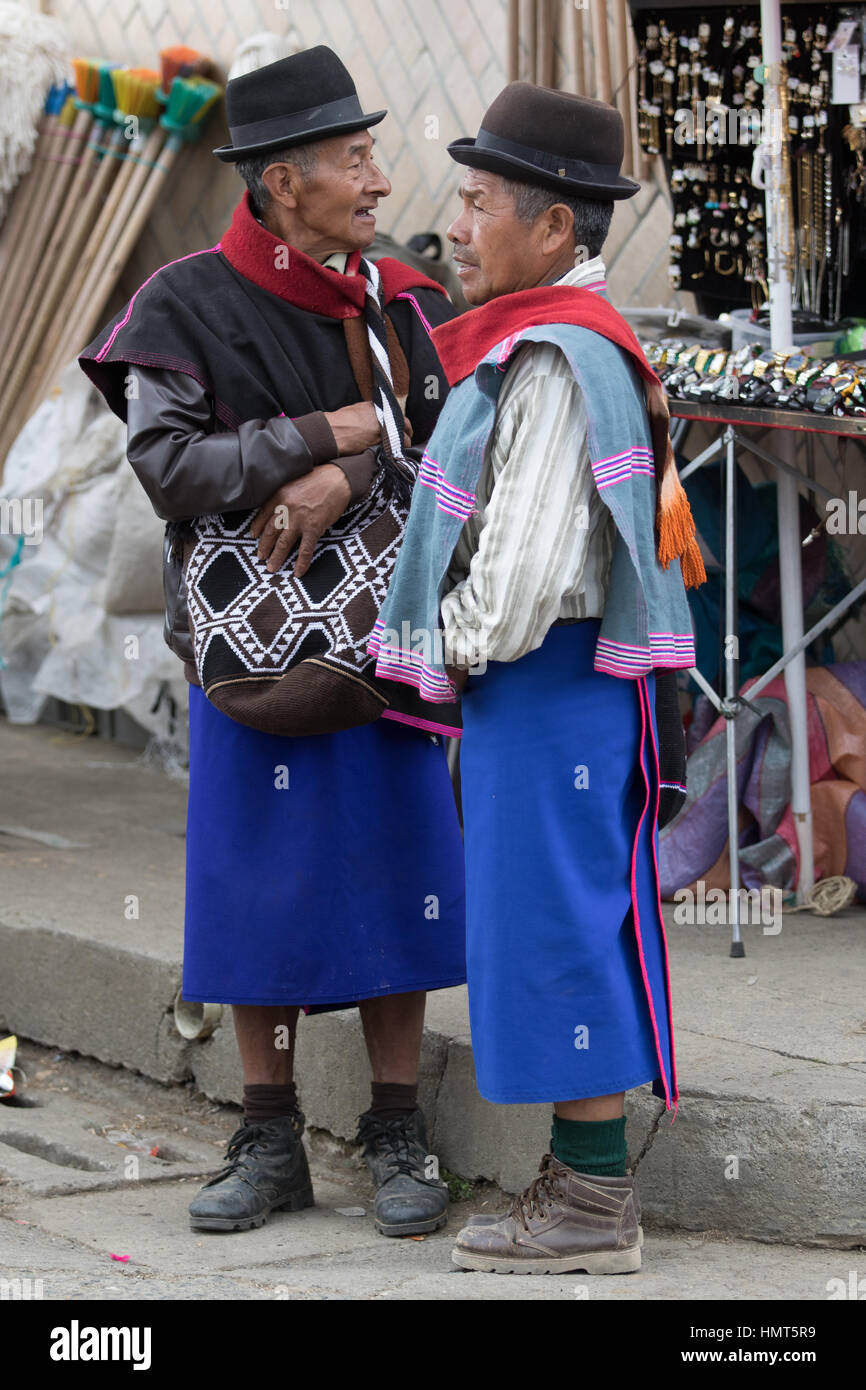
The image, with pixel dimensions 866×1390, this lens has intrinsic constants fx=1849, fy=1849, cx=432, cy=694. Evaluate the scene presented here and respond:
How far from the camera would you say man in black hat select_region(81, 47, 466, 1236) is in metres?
2.99

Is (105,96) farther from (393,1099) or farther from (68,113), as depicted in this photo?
(393,1099)

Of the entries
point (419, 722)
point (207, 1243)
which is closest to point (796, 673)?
point (419, 722)

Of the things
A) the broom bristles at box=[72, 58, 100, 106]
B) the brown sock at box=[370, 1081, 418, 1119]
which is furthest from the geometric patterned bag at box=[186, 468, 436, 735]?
the broom bristles at box=[72, 58, 100, 106]

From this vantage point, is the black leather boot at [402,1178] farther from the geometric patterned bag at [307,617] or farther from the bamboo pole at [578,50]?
the bamboo pole at [578,50]

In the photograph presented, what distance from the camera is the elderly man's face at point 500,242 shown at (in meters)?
2.72

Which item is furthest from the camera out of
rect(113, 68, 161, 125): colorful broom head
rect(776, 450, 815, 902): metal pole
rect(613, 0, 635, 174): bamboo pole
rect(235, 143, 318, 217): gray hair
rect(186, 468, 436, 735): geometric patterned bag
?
rect(113, 68, 161, 125): colorful broom head

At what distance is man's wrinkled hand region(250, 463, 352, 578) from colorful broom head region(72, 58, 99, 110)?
13.1ft

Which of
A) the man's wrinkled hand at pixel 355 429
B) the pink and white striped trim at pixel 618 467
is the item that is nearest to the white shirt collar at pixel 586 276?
the pink and white striped trim at pixel 618 467

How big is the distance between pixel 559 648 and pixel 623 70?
2.71m

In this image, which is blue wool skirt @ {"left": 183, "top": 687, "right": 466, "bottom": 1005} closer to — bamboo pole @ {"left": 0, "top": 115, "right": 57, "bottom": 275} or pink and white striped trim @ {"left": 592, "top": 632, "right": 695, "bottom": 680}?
pink and white striped trim @ {"left": 592, "top": 632, "right": 695, "bottom": 680}

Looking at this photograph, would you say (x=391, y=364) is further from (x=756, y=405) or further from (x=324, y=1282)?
(x=324, y=1282)

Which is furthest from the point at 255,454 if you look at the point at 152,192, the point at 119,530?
the point at 152,192

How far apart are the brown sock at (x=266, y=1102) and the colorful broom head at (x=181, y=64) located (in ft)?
13.7

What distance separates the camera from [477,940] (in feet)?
9.18
